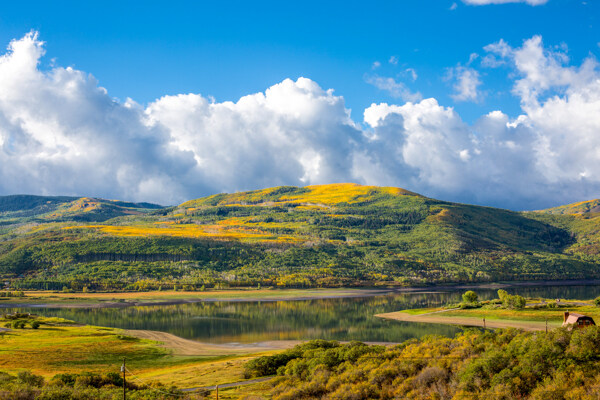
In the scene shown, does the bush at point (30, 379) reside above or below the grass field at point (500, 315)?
above

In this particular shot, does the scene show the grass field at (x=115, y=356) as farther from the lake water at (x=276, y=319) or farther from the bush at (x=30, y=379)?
the lake water at (x=276, y=319)

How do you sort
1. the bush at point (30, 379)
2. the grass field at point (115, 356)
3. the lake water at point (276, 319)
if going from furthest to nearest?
the lake water at point (276, 319), the grass field at point (115, 356), the bush at point (30, 379)

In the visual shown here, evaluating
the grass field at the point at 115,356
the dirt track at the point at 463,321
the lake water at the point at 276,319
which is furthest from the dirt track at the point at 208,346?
the dirt track at the point at 463,321

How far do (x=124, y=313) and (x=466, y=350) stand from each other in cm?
11712

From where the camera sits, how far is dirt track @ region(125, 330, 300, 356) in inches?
3104

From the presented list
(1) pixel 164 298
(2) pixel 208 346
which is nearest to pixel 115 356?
(2) pixel 208 346

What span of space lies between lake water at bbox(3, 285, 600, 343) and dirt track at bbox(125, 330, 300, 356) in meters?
4.14

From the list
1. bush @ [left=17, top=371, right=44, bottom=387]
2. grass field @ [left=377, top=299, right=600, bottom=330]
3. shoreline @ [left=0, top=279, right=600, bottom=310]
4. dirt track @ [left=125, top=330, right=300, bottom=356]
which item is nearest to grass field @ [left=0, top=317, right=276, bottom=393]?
dirt track @ [left=125, top=330, right=300, bottom=356]

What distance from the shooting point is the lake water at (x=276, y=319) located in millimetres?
95938

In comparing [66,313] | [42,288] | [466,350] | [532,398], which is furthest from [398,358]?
[42,288]

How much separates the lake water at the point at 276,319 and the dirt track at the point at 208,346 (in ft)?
13.6

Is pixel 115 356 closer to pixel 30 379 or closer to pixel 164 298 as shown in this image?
pixel 30 379

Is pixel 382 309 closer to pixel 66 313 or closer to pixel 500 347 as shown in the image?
pixel 66 313

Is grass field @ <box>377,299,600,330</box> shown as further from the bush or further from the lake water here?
the bush
